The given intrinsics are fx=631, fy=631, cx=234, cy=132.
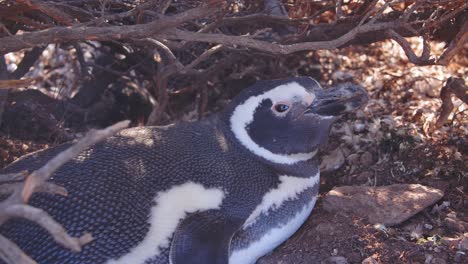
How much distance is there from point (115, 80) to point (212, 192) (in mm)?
1492

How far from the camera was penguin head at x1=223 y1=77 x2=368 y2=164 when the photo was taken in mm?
2107

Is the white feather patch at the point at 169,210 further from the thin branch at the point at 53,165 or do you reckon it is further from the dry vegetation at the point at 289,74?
the thin branch at the point at 53,165

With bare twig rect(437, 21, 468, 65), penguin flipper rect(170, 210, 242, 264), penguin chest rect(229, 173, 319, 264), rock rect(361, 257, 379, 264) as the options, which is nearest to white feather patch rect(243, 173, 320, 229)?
penguin chest rect(229, 173, 319, 264)

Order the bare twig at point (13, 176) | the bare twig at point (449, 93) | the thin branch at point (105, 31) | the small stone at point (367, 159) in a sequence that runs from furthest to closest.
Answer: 1. the small stone at point (367, 159)
2. the bare twig at point (449, 93)
3. the thin branch at point (105, 31)
4. the bare twig at point (13, 176)

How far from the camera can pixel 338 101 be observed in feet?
6.98

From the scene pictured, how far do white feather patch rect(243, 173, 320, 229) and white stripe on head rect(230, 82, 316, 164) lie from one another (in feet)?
0.22

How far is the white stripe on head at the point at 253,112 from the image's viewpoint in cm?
211

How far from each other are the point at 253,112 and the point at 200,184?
0.35 meters

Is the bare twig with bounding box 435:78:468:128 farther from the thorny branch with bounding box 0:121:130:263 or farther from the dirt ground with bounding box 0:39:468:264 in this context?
the thorny branch with bounding box 0:121:130:263

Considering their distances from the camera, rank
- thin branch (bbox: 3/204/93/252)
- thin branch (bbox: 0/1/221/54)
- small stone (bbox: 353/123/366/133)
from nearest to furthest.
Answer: thin branch (bbox: 3/204/93/252)
thin branch (bbox: 0/1/221/54)
small stone (bbox: 353/123/366/133)

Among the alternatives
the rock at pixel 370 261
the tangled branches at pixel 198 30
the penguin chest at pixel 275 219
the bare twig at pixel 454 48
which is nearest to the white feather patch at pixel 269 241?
the penguin chest at pixel 275 219

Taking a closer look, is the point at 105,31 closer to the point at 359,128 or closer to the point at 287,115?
the point at 287,115

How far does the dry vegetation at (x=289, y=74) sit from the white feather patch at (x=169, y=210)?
30 cm

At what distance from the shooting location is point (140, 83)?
3.27m
